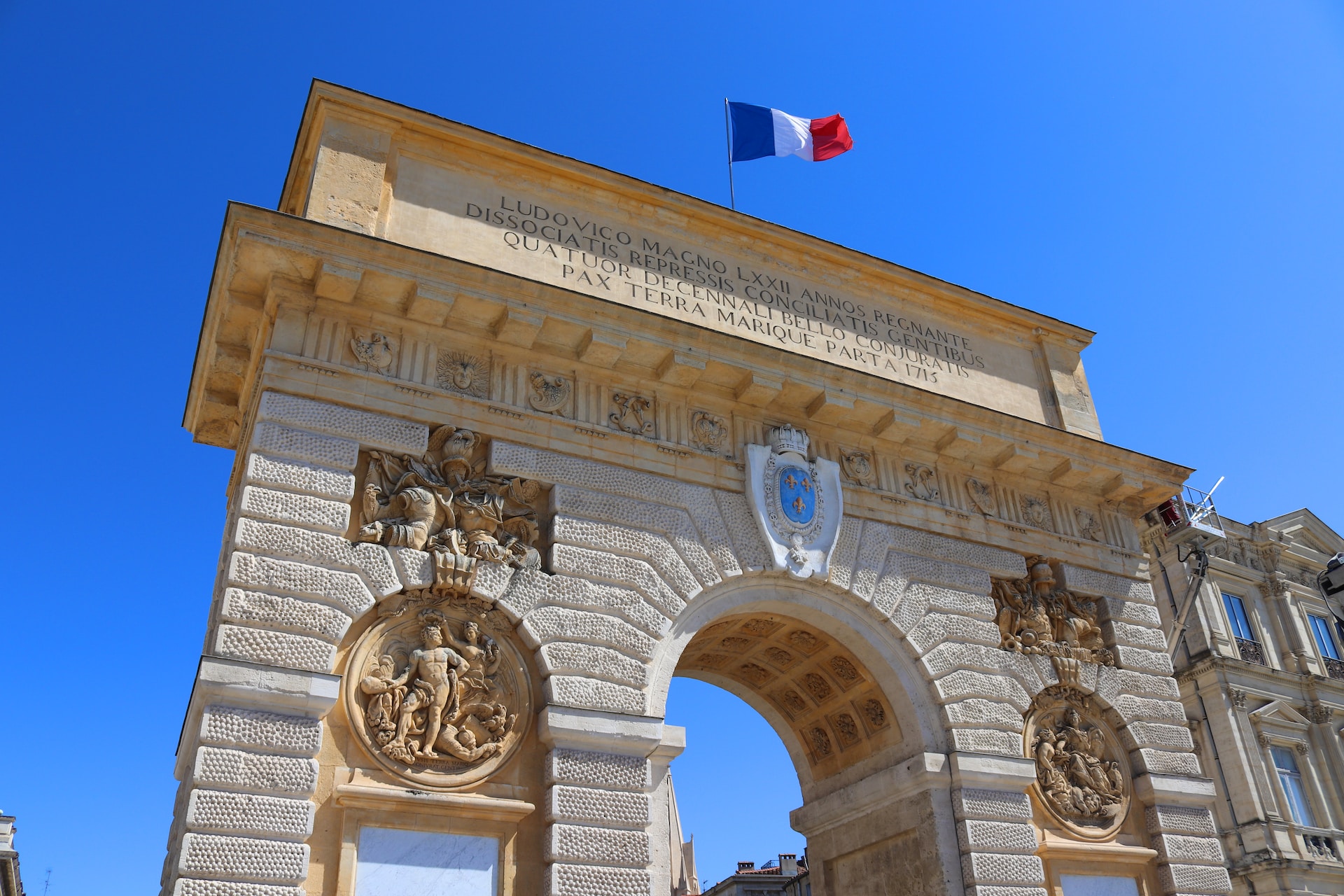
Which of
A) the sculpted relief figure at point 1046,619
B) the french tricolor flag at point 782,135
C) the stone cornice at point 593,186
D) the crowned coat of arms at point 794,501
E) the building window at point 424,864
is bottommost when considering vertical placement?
the building window at point 424,864

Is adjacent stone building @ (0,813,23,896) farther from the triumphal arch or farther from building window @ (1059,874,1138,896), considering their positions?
building window @ (1059,874,1138,896)

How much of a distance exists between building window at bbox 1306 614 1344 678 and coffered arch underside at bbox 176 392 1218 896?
47.5 ft

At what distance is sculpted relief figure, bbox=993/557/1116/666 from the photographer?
13.2 meters

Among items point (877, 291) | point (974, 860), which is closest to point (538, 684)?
point (974, 860)

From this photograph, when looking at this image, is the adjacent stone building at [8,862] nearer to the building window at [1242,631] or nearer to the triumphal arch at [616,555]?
the triumphal arch at [616,555]

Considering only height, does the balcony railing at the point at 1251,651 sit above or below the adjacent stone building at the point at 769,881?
above

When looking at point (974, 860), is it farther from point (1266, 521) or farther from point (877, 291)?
point (1266, 521)

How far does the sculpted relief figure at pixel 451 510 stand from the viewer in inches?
395

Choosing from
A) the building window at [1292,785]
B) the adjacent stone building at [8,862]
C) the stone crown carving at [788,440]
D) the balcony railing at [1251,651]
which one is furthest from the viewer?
the adjacent stone building at [8,862]

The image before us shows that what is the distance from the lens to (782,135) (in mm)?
15562

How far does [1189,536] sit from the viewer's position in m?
25.2

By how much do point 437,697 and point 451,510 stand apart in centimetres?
182

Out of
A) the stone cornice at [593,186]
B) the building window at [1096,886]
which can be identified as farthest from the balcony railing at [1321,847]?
the stone cornice at [593,186]

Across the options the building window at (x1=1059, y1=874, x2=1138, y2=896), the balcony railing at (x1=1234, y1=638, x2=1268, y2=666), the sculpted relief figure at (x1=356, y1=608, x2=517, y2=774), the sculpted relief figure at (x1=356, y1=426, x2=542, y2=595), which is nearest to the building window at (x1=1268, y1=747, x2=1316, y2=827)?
the balcony railing at (x1=1234, y1=638, x2=1268, y2=666)
